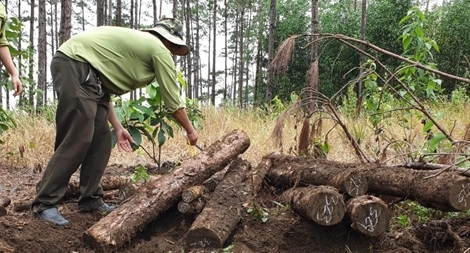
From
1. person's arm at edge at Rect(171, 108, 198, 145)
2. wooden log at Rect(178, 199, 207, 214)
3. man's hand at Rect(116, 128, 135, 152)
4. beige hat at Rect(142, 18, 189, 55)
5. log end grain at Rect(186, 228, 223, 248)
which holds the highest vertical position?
beige hat at Rect(142, 18, 189, 55)

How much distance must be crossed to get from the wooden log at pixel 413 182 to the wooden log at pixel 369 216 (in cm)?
25

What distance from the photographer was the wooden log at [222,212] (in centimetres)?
257

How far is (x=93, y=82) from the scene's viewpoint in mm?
2910

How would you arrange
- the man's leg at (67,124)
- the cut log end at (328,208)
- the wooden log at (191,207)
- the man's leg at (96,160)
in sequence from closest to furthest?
the cut log end at (328,208), the man's leg at (67,124), the wooden log at (191,207), the man's leg at (96,160)

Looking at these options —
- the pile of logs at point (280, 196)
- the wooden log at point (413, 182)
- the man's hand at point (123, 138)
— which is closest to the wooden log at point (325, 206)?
the pile of logs at point (280, 196)

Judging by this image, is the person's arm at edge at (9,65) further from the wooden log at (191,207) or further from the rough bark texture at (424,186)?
the rough bark texture at (424,186)

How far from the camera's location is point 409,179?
2.56m

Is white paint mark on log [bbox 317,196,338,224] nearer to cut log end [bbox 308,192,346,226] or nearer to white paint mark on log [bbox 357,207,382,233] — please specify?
cut log end [bbox 308,192,346,226]

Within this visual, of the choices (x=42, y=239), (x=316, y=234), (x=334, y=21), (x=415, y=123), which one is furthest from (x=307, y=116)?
(x=334, y=21)

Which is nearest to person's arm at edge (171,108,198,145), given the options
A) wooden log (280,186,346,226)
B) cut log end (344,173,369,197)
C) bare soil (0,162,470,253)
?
bare soil (0,162,470,253)

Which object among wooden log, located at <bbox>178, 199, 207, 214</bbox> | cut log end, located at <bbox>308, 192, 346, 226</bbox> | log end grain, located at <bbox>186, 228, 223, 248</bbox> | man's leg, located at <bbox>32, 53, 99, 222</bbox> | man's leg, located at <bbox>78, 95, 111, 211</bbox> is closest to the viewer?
cut log end, located at <bbox>308, 192, 346, 226</bbox>

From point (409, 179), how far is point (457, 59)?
49.2ft

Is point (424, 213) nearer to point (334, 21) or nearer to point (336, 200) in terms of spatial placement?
point (336, 200)

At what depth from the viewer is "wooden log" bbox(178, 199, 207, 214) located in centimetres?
292
